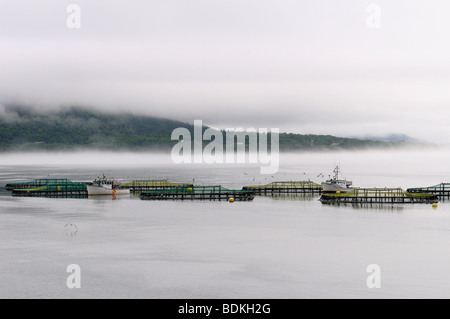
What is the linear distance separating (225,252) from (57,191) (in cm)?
8571

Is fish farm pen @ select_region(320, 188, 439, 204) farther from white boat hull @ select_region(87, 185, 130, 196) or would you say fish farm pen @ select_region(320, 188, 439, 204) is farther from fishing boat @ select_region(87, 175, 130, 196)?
fishing boat @ select_region(87, 175, 130, 196)

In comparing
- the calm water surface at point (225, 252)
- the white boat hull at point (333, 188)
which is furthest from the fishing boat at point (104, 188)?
the white boat hull at point (333, 188)

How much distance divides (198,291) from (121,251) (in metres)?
17.6

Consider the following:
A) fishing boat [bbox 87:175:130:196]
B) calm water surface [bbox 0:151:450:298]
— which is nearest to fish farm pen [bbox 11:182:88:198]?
fishing boat [bbox 87:175:130:196]

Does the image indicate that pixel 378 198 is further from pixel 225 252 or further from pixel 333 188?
pixel 225 252

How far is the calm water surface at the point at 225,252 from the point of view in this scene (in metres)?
45.2

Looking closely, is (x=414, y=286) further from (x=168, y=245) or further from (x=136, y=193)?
(x=136, y=193)

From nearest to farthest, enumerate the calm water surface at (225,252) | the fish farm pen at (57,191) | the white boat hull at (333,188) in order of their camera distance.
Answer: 1. the calm water surface at (225,252)
2. the white boat hull at (333,188)
3. the fish farm pen at (57,191)

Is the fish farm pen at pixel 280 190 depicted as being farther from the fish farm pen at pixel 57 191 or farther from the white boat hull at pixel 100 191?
the fish farm pen at pixel 57 191

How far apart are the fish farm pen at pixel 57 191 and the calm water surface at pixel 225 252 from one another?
3505 centimetres

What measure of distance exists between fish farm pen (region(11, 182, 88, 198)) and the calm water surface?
35.0m

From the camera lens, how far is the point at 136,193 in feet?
457

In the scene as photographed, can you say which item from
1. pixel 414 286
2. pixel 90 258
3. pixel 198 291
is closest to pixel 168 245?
pixel 90 258
